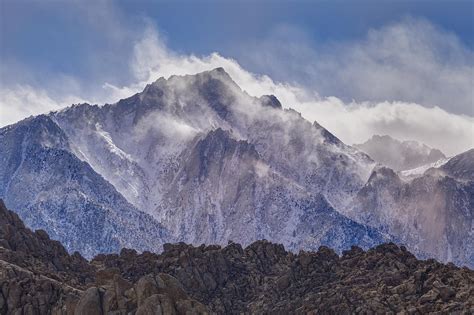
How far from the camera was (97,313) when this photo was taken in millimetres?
187375

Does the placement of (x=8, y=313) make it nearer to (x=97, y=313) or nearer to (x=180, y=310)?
(x=97, y=313)

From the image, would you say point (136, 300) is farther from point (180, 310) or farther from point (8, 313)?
point (8, 313)

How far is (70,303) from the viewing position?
643ft

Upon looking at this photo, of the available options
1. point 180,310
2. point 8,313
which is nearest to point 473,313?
point 180,310

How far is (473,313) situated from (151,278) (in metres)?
58.9

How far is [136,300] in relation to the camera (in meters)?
188

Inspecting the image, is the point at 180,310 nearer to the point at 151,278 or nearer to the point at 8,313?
the point at 151,278

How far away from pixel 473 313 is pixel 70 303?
239 feet

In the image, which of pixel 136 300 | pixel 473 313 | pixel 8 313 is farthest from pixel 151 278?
pixel 473 313

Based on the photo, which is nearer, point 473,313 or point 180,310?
point 180,310

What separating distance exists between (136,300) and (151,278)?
4860mm

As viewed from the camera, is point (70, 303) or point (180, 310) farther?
point (70, 303)

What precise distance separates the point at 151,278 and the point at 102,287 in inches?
436

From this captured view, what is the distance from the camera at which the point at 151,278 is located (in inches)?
7515
